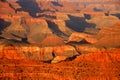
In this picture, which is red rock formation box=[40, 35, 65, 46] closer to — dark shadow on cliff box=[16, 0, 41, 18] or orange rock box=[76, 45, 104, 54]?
orange rock box=[76, 45, 104, 54]

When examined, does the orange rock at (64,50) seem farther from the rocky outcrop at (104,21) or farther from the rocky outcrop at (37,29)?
the rocky outcrop at (104,21)

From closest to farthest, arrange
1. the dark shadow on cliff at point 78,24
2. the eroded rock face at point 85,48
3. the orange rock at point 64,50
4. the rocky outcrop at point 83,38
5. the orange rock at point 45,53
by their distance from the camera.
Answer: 1. the orange rock at point 45,53
2. the orange rock at point 64,50
3. the eroded rock face at point 85,48
4. the rocky outcrop at point 83,38
5. the dark shadow on cliff at point 78,24

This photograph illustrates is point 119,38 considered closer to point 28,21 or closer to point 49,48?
point 49,48

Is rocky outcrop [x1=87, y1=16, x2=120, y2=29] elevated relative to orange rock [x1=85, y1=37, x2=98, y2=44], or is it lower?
lower

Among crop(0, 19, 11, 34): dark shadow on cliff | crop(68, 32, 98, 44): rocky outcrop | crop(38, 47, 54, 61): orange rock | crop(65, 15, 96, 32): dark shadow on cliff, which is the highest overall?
crop(38, 47, 54, 61): orange rock

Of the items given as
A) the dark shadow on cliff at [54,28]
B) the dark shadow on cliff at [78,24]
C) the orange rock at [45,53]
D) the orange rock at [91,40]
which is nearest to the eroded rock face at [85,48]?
Result: the orange rock at [45,53]

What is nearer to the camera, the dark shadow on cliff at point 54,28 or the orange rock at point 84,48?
the orange rock at point 84,48

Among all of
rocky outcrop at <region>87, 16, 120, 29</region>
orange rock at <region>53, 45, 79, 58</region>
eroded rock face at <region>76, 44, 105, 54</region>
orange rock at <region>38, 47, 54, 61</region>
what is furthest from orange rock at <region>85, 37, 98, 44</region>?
rocky outcrop at <region>87, 16, 120, 29</region>

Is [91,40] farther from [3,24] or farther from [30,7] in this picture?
[30,7]

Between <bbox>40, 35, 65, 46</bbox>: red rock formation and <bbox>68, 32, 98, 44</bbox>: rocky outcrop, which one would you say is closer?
<bbox>40, 35, 65, 46</bbox>: red rock formation
